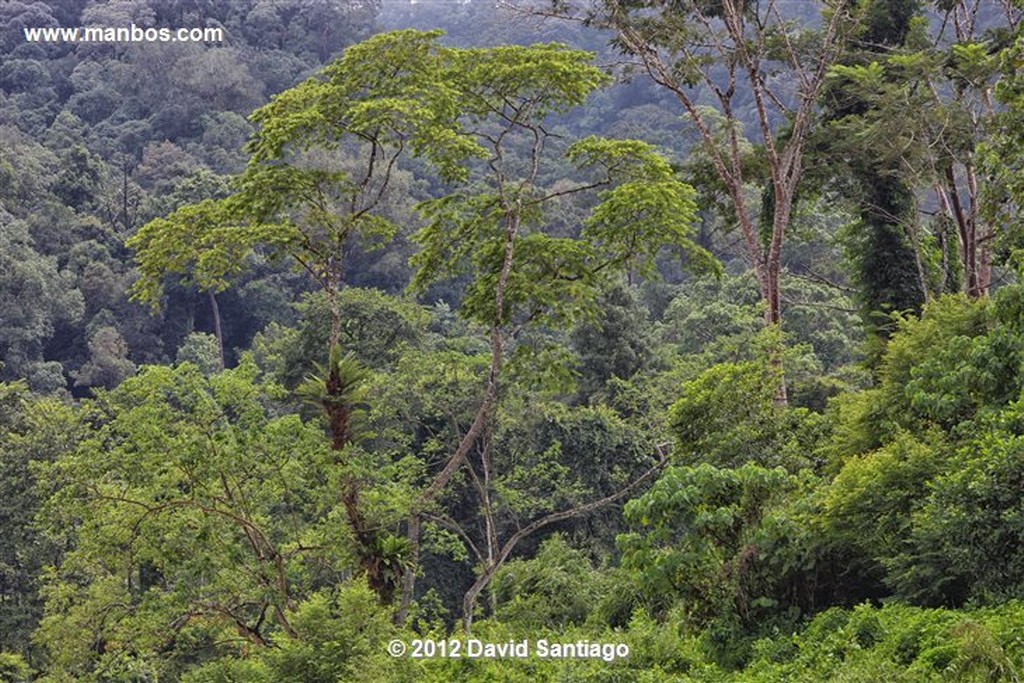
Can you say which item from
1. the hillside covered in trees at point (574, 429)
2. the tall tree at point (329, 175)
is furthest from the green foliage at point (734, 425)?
the tall tree at point (329, 175)

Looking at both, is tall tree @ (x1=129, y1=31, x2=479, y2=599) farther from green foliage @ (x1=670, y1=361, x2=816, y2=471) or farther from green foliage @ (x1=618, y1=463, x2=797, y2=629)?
green foliage @ (x1=618, y1=463, x2=797, y2=629)

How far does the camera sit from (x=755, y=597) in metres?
9.16

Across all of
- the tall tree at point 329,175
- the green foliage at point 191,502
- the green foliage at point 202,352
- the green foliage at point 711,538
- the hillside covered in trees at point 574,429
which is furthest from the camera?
the green foliage at point 202,352

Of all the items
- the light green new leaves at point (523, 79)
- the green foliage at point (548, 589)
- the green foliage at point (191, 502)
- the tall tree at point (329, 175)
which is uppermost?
the light green new leaves at point (523, 79)

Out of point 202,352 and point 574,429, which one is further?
point 202,352

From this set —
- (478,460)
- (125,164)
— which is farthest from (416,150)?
(125,164)

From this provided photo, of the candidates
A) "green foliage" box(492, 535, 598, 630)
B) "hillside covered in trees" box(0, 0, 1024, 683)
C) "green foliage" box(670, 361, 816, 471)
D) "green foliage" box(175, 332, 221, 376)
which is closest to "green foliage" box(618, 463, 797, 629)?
"hillside covered in trees" box(0, 0, 1024, 683)

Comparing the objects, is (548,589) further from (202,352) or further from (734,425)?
(202,352)

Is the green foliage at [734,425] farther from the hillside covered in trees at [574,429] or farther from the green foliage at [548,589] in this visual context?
the green foliage at [548,589]

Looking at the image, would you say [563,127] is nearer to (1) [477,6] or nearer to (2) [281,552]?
(1) [477,6]

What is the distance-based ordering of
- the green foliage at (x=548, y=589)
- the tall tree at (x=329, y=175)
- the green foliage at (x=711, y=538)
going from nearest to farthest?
the green foliage at (x=711, y=538)
the tall tree at (x=329, y=175)
the green foliage at (x=548, y=589)

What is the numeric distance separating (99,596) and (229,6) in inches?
1757

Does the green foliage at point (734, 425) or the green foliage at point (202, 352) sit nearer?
the green foliage at point (734, 425)

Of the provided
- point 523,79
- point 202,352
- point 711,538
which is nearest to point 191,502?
point 711,538
